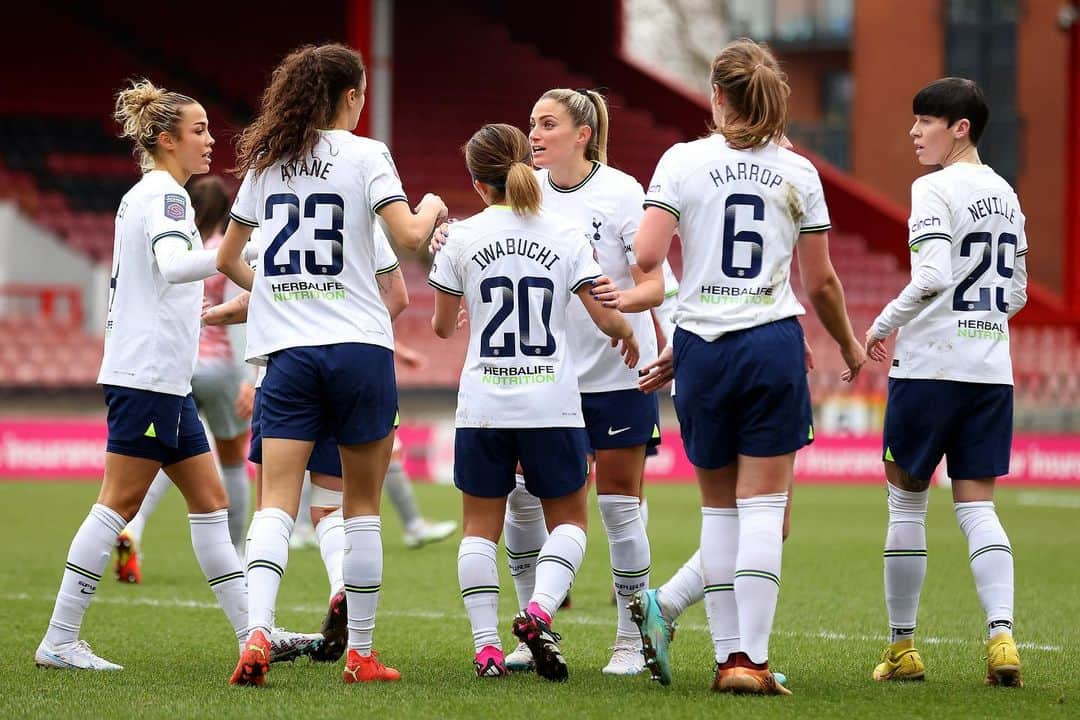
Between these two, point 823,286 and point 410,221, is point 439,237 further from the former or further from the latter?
point 823,286

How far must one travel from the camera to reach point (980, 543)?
17.7 ft

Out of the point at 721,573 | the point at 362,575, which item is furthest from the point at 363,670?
the point at 721,573

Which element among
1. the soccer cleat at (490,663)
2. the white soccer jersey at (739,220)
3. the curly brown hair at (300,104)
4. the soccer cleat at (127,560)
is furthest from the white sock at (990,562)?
Answer: the soccer cleat at (127,560)

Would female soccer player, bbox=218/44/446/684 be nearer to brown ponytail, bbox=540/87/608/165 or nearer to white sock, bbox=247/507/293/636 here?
white sock, bbox=247/507/293/636

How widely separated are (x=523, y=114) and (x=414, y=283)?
4898 millimetres

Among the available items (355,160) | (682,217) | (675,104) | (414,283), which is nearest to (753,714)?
(682,217)

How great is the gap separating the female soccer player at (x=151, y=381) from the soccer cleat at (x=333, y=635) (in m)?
0.35

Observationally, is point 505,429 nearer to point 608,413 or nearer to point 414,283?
point 608,413

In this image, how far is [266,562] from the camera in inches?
196

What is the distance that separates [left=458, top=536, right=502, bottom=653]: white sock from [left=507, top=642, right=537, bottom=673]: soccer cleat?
326mm

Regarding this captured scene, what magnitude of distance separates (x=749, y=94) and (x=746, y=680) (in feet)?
6.18

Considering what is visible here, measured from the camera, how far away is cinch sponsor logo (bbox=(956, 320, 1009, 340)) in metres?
5.33

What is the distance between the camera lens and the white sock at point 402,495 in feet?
32.5

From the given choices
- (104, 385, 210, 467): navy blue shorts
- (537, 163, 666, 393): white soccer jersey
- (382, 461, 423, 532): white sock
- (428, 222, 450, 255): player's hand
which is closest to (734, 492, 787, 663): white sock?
(537, 163, 666, 393): white soccer jersey
